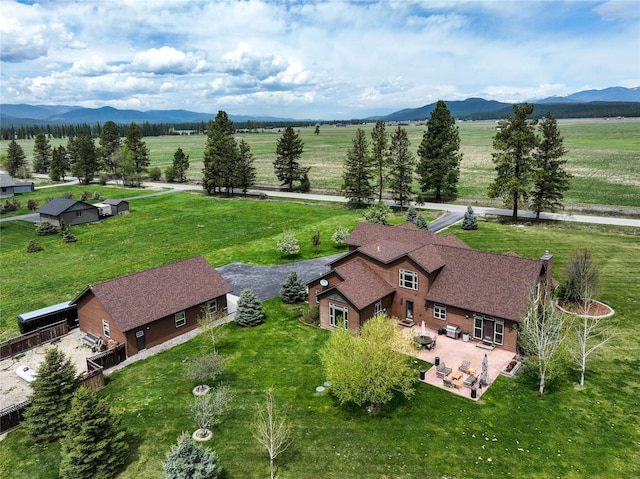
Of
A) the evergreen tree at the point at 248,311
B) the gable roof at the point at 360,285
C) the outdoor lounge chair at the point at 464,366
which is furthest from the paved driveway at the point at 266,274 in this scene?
the outdoor lounge chair at the point at 464,366

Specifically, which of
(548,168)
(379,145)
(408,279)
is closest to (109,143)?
(379,145)

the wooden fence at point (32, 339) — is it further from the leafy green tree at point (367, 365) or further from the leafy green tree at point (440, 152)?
the leafy green tree at point (440, 152)

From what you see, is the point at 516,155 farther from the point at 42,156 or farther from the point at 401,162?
the point at 42,156

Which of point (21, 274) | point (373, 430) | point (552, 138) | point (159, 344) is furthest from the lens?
point (552, 138)

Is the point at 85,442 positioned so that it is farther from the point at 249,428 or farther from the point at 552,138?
the point at 552,138

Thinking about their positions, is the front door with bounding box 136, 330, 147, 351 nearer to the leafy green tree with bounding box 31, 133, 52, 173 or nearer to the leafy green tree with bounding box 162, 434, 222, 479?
the leafy green tree with bounding box 162, 434, 222, 479

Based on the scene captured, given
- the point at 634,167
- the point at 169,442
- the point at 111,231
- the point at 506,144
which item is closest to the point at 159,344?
the point at 169,442
